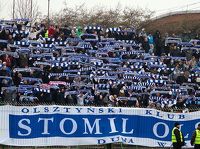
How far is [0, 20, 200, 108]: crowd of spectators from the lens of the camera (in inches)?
965

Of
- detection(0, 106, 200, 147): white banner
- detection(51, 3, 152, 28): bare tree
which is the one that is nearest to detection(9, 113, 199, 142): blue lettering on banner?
detection(0, 106, 200, 147): white banner

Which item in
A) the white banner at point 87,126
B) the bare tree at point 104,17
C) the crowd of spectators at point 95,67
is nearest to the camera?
the white banner at point 87,126

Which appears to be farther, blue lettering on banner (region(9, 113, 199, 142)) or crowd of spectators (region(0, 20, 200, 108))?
crowd of spectators (region(0, 20, 200, 108))

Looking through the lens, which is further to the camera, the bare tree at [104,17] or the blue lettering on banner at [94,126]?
the bare tree at [104,17]

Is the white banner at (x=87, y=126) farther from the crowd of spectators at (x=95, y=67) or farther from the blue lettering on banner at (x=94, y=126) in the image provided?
the crowd of spectators at (x=95, y=67)

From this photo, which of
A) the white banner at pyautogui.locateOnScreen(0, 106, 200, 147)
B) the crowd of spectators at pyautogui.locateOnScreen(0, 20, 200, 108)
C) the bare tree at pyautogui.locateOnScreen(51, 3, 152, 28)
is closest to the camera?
the white banner at pyautogui.locateOnScreen(0, 106, 200, 147)

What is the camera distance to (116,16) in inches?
2194

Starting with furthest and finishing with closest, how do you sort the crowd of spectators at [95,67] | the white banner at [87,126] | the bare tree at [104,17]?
the bare tree at [104,17], the crowd of spectators at [95,67], the white banner at [87,126]

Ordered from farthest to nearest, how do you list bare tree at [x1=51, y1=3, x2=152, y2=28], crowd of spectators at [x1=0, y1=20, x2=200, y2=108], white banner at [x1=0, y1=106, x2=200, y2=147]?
bare tree at [x1=51, y1=3, x2=152, y2=28], crowd of spectators at [x1=0, y1=20, x2=200, y2=108], white banner at [x1=0, y1=106, x2=200, y2=147]

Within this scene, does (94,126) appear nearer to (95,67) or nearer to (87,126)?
(87,126)

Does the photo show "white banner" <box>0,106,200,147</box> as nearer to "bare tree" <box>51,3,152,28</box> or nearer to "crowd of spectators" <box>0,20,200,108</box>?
"crowd of spectators" <box>0,20,200,108</box>

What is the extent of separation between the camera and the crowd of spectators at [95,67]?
24516 millimetres

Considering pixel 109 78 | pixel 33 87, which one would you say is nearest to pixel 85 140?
pixel 33 87

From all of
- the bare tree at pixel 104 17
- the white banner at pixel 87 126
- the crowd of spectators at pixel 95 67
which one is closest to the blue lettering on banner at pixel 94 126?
the white banner at pixel 87 126
